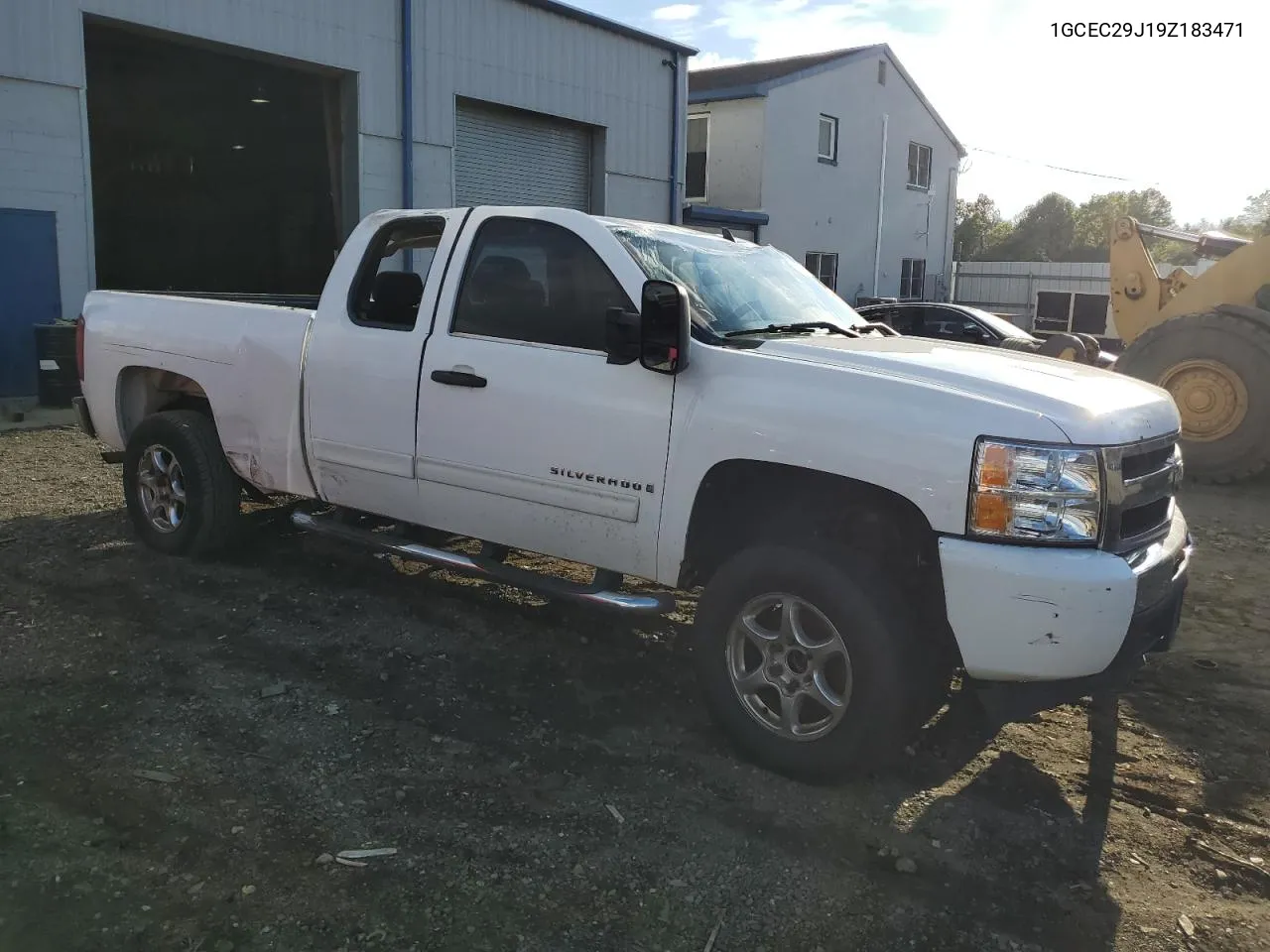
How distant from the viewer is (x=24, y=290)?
12.0m

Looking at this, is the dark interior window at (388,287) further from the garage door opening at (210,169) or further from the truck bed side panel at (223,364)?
the garage door opening at (210,169)

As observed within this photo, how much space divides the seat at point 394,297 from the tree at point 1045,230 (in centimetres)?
6565

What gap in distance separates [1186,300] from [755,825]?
9.79 metres

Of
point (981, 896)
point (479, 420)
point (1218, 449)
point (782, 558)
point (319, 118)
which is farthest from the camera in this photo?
point (319, 118)

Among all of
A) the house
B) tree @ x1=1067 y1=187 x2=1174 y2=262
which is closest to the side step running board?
the house

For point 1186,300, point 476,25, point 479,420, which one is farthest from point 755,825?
point 476,25

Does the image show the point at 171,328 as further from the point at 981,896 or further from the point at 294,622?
the point at 981,896

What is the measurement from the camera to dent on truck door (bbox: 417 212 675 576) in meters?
4.13

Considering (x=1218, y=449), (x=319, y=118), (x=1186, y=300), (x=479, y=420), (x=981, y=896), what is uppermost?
(x=319, y=118)

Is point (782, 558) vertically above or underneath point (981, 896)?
above

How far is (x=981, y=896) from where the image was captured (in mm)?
3168

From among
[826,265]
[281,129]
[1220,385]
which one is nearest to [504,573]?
[1220,385]

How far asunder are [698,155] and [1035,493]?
23.4m

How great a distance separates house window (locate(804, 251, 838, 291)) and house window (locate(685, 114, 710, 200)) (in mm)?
3381
